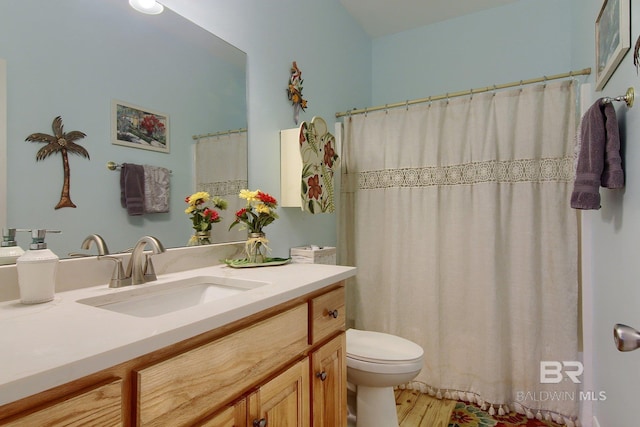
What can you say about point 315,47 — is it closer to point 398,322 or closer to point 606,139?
point 606,139

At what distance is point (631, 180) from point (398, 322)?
4.80ft

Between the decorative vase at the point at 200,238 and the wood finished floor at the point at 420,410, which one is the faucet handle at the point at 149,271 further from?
the wood finished floor at the point at 420,410

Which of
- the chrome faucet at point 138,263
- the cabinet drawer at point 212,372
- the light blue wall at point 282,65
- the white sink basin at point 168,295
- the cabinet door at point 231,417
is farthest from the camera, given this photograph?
the light blue wall at point 282,65

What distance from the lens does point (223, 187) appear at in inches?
60.7

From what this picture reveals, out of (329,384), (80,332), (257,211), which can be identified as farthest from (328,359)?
(80,332)

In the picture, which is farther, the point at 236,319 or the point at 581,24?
the point at 581,24

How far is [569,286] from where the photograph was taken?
181cm

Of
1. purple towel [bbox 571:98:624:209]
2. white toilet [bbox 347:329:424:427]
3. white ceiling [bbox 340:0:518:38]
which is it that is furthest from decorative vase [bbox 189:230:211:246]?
white ceiling [bbox 340:0:518:38]

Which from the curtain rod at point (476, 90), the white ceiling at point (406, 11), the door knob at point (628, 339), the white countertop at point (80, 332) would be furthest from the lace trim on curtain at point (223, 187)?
the white ceiling at point (406, 11)

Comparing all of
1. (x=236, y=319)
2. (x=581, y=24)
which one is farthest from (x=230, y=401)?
(x=581, y=24)

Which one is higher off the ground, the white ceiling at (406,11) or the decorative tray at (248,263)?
the white ceiling at (406,11)

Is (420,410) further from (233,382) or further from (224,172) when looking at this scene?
(224,172)

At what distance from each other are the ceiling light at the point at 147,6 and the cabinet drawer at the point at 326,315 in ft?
3.97

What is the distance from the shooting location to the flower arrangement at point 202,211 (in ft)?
4.58
